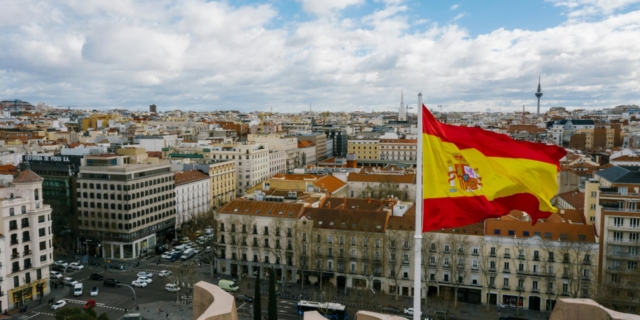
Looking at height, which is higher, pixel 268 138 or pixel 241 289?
pixel 268 138

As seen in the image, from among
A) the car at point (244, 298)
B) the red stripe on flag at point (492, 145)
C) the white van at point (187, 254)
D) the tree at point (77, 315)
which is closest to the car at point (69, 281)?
the white van at point (187, 254)

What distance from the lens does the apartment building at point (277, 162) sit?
413ft

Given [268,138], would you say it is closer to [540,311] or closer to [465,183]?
[540,311]

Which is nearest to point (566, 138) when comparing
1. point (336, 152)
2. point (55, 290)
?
point (336, 152)

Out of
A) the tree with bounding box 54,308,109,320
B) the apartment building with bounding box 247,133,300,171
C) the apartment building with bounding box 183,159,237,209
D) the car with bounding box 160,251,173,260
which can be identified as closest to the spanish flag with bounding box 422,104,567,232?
the tree with bounding box 54,308,109,320

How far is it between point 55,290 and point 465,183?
5566 centimetres

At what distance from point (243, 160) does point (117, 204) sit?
43488 mm

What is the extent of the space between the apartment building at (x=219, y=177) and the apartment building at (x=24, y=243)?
3992 centimetres

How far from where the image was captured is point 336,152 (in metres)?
190

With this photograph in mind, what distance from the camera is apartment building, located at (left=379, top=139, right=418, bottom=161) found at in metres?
149

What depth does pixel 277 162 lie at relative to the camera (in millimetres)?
130375

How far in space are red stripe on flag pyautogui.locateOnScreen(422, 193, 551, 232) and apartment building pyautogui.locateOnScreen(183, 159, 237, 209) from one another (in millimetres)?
82575

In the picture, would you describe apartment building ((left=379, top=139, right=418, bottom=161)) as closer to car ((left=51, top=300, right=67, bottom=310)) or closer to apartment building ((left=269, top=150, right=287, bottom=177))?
apartment building ((left=269, top=150, right=287, bottom=177))

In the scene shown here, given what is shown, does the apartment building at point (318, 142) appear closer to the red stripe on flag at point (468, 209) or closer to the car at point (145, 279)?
the car at point (145, 279)
